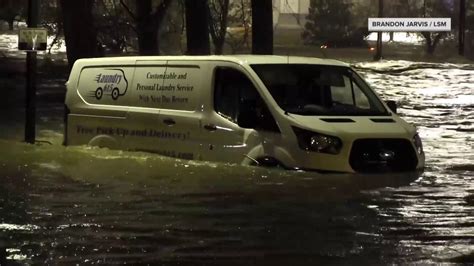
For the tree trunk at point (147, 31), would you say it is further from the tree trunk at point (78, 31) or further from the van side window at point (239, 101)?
the van side window at point (239, 101)

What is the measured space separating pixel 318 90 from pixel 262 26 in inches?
530

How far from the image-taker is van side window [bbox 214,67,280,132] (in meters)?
11.0

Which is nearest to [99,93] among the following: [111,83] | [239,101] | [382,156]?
[111,83]

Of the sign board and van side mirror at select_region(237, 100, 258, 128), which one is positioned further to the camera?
the sign board

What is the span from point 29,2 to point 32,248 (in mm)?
8814

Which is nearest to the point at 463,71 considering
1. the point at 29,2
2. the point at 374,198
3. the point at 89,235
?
the point at 29,2

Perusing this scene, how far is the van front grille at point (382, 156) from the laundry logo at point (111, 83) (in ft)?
12.3

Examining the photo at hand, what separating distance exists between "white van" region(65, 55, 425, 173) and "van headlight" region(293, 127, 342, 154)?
0.01 m

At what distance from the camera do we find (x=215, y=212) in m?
9.78

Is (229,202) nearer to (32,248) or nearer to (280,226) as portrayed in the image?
(280,226)

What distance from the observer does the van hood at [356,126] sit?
10562 mm

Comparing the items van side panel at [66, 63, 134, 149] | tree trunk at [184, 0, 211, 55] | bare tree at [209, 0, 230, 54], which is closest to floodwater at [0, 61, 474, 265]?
van side panel at [66, 63, 134, 149]

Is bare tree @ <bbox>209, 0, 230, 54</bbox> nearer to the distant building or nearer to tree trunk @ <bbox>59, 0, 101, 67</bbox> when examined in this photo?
tree trunk @ <bbox>59, 0, 101, 67</bbox>

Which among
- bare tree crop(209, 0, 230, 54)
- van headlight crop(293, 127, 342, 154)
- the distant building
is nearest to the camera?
Answer: van headlight crop(293, 127, 342, 154)
